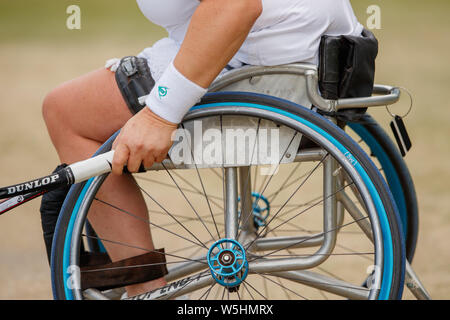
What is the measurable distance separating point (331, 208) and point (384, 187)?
0.19 metres

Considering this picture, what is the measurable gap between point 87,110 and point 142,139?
21 centimetres

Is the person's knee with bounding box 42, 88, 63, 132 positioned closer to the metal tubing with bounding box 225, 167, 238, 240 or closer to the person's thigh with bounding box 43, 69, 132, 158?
the person's thigh with bounding box 43, 69, 132, 158

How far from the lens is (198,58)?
110 centimetres

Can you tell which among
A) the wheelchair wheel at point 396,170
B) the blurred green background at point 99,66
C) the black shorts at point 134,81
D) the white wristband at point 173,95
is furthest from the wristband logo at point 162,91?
the blurred green background at point 99,66

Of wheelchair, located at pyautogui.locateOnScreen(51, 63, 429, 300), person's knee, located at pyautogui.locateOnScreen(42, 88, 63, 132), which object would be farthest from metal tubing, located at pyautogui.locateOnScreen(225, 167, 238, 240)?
person's knee, located at pyautogui.locateOnScreen(42, 88, 63, 132)

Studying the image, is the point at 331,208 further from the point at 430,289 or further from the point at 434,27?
the point at 434,27

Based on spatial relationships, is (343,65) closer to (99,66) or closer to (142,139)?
(142,139)

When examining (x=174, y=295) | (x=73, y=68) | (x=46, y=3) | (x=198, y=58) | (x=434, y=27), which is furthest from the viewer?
(x=46, y=3)

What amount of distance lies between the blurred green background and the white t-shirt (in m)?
1.00

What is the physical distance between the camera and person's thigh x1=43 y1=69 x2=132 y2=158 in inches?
49.8

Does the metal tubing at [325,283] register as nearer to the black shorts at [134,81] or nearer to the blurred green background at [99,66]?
the black shorts at [134,81]

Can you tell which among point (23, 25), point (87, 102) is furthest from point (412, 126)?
point (23, 25)

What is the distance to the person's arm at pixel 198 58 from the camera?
1078 millimetres

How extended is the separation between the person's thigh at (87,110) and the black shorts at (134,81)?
0.06ft
